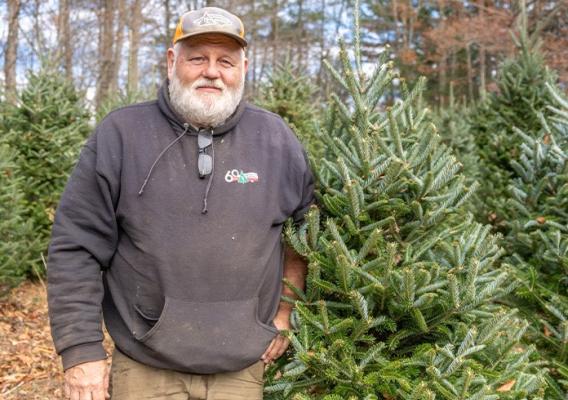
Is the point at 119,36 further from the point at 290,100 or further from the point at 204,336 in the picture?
the point at 204,336

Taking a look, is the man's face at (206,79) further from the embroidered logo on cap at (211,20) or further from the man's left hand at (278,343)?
the man's left hand at (278,343)

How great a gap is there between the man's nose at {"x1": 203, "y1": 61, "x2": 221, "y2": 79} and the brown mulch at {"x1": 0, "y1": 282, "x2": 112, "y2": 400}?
13.2 ft

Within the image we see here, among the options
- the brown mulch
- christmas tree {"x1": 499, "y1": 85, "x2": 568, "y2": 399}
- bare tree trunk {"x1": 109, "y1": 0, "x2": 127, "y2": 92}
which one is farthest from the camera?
bare tree trunk {"x1": 109, "y1": 0, "x2": 127, "y2": 92}

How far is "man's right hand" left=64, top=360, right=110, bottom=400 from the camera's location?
2613 mm

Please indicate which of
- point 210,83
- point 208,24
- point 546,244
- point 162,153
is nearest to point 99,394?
point 162,153

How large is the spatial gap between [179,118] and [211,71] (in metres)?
0.30

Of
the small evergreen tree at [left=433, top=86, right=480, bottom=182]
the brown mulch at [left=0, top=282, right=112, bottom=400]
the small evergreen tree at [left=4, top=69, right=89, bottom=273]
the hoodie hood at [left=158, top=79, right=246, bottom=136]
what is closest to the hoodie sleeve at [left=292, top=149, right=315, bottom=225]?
the hoodie hood at [left=158, top=79, right=246, bottom=136]

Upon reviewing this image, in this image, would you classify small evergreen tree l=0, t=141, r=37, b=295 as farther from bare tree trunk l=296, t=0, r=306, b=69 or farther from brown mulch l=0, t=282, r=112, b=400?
bare tree trunk l=296, t=0, r=306, b=69

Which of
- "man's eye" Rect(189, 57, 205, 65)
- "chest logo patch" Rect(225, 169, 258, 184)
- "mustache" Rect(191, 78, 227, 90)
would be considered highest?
"man's eye" Rect(189, 57, 205, 65)

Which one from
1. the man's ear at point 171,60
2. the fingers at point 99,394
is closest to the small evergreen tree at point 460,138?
the man's ear at point 171,60

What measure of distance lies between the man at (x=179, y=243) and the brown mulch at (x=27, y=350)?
3291 millimetres

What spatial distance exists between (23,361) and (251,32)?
26.8 metres

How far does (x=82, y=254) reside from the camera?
2666 millimetres

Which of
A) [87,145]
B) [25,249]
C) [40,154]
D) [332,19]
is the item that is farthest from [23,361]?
[332,19]
